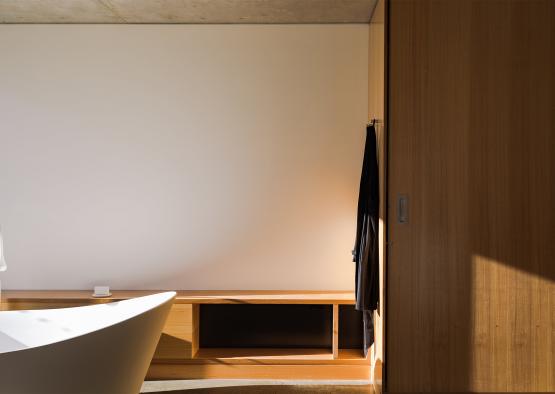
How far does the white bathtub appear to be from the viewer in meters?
2.11

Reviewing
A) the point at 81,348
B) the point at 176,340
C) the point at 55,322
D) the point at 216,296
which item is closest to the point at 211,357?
the point at 176,340

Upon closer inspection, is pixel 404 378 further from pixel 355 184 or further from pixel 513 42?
pixel 513 42

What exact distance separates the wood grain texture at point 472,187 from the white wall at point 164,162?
3.14 feet

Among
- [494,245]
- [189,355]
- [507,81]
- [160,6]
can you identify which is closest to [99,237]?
[189,355]

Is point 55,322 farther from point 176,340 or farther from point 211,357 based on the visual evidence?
point 211,357

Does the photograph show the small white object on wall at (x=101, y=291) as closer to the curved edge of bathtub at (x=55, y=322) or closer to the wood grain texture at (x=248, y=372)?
the curved edge of bathtub at (x=55, y=322)

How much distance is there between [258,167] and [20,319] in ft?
5.94

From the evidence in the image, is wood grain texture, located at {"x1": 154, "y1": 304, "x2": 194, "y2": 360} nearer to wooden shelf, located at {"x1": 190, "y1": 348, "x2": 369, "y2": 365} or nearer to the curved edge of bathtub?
wooden shelf, located at {"x1": 190, "y1": 348, "x2": 369, "y2": 365}

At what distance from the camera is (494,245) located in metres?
2.73

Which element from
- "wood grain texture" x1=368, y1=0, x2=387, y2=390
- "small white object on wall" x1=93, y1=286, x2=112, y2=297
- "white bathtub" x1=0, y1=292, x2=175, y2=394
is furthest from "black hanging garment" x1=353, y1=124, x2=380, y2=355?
"small white object on wall" x1=93, y1=286, x2=112, y2=297

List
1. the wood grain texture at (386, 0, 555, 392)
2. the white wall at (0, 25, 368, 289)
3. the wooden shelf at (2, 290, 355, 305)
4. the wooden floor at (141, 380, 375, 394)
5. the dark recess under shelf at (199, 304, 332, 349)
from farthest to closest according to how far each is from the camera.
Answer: the white wall at (0, 25, 368, 289) < the dark recess under shelf at (199, 304, 332, 349) < the wooden shelf at (2, 290, 355, 305) < the wooden floor at (141, 380, 375, 394) < the wood grain texture at (386, 0, 555, 392)

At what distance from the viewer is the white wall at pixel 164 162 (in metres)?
3.55

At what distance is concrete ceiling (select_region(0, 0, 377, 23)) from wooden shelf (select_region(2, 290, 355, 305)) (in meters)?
1.95

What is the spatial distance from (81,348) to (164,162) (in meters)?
1.67
